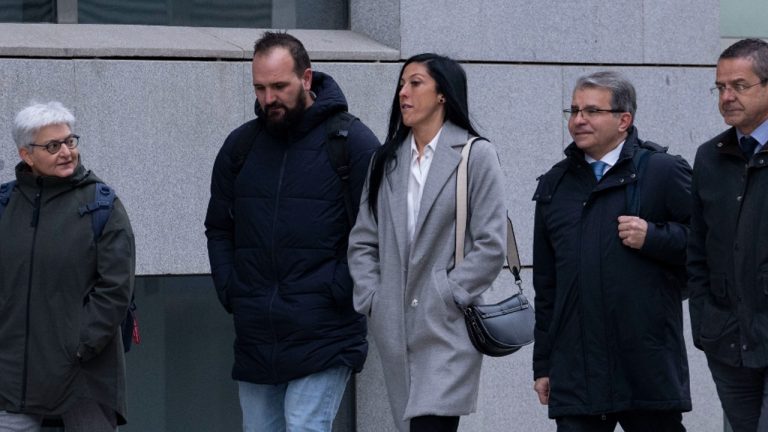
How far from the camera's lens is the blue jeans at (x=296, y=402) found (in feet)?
18.8

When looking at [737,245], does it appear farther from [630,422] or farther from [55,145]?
[55,145]

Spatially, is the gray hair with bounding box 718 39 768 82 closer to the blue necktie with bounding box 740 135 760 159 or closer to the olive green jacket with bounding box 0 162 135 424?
the blue necktie with bounding box 740 135 760 159

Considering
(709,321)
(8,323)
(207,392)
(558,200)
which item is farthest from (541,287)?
(207,392)

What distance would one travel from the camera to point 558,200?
5.81m

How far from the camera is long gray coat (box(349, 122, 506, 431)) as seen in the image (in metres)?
5.40

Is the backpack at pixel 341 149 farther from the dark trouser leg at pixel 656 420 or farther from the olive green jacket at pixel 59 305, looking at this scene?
the dark trouser leg at pixel 656 420

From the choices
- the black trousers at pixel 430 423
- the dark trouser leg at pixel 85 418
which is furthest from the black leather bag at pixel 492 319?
the dark trouser leg at pixel 85 418

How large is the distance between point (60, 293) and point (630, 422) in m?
2.27

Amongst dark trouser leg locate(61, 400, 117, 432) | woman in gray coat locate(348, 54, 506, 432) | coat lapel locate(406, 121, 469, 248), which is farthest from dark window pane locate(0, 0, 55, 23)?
coat lapel locate(406, 121, 469, 248)

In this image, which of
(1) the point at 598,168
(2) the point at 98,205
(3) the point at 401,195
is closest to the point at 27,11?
(2) the point at 98,205

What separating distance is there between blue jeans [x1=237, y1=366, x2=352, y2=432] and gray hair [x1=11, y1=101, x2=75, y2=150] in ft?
4.26

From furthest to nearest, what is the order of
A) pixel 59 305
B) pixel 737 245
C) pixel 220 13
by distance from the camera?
1. pixel 220 13
2. pixel 59 305
3. pixel 737 245

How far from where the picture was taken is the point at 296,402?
575cm

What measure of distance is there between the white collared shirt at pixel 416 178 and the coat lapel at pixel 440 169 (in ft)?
0.10
